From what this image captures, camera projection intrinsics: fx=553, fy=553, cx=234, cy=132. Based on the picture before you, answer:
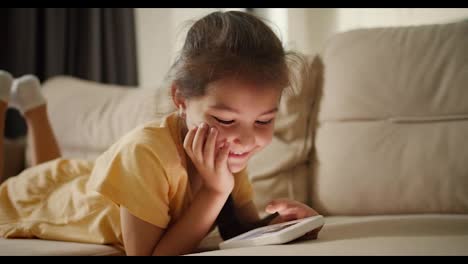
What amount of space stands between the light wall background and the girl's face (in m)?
0.68

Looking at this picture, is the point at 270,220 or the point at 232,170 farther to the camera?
the point at 270,220

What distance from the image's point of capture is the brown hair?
2.91 ft

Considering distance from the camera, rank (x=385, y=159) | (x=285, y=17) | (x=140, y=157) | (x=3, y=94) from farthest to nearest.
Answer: (x=285, y=17), (x=3, y=94), (x=385, y=159), (x=140, y=157)

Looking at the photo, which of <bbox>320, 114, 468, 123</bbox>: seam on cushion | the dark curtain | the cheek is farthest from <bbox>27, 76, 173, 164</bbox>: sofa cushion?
the cheek

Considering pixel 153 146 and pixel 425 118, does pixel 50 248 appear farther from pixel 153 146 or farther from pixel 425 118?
pixel 425 118

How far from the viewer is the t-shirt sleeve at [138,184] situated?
3.02ft

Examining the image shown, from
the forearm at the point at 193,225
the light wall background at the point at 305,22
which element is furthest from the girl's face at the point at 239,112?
the light wall background at the point at 305,22

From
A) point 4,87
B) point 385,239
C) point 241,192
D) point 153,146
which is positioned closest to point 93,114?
point 4,87

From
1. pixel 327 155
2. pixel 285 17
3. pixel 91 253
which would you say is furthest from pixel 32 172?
pixel 285 17

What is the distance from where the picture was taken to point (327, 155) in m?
1.41

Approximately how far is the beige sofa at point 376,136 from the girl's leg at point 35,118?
0.31 meters

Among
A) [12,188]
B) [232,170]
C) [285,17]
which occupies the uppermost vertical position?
[285,17]

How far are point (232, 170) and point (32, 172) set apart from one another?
636mm

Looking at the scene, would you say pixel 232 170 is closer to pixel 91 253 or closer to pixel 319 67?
pixel 91 253
